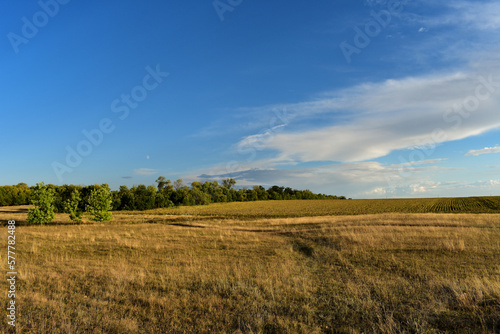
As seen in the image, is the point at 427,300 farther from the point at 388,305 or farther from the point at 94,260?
the point at 94,260

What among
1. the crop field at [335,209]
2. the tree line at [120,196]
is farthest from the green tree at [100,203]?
the crop field at [335,209]

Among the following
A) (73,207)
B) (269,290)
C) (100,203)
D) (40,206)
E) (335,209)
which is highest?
(100,203)

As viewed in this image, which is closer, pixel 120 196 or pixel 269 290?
pixel 269 290

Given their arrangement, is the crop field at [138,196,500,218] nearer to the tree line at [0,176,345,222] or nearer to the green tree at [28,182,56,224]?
the tree line at [0,176,345,222]

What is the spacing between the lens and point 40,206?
3609cm

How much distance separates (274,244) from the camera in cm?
2016

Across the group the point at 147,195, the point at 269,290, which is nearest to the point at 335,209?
the point at 147,195

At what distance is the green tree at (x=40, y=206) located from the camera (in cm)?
3512

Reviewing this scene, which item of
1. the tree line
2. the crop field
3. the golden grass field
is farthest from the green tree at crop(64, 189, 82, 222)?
the crop field

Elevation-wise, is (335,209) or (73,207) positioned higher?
(73,207)

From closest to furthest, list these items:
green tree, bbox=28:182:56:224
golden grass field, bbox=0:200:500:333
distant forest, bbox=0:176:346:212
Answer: golden grass field, bbox=0:200:500:333 → green tree, bbox=28:182:56:224 → distant forest, bbox=0:176:346:212

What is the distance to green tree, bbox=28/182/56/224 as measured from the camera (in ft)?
115

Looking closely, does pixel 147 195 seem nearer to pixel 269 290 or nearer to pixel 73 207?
pixel 73 207

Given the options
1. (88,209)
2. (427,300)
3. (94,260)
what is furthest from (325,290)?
(88,209)
